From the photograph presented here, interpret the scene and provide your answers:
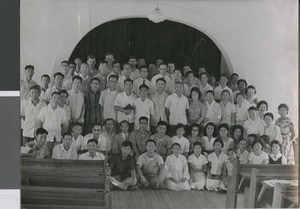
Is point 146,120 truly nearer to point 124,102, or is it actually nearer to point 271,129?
point 124,102

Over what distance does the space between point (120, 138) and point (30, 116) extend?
40 cm

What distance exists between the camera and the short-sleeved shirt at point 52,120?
6.98 ft

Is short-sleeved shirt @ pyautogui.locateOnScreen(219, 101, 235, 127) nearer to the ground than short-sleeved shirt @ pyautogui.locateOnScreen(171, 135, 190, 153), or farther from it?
farther from it

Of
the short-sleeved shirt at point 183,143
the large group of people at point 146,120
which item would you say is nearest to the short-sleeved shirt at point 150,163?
the large group of people at point 146,120

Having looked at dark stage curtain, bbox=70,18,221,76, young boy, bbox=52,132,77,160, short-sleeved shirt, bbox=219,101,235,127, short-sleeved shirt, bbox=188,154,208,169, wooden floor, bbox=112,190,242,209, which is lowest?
wooden floor, bbox=112,190,242,209

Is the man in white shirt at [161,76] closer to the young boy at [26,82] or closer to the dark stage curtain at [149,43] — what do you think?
the dark stage curtain at [149,43]

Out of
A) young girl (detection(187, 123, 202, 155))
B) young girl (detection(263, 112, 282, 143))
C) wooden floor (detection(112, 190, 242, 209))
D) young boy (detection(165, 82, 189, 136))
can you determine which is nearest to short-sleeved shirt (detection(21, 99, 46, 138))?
wooden floor (detection(112, 190, 242, 209))

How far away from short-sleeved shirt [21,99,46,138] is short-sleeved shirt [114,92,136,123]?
0.35m

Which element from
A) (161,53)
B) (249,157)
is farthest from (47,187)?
(249,157)

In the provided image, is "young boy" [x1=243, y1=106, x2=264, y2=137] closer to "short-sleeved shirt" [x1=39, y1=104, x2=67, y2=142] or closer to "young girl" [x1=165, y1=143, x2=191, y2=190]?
"young girl" [x1=165, y1=143, x2=191, y2=190]

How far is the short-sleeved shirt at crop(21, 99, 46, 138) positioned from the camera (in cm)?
212

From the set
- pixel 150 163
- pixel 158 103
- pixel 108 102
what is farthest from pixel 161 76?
pixel 150 163

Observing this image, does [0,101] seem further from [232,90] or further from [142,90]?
[232,90]

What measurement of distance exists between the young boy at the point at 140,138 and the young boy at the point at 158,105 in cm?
3
